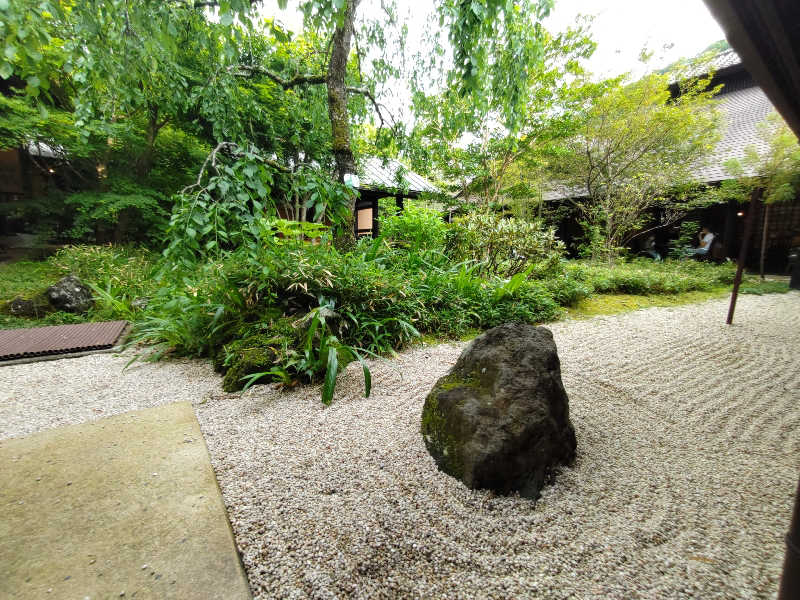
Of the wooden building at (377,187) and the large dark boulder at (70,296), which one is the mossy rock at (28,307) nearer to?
the large dark boulder at (70,296)

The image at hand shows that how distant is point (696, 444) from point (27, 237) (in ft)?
35.3

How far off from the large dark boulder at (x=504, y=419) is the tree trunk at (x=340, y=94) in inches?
105

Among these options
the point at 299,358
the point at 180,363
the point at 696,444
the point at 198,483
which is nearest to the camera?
the point at 198,483

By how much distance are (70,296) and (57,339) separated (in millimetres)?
1277

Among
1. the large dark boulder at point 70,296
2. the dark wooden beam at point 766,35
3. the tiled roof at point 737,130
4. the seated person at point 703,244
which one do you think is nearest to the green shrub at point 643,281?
A: the seated person at point 703,244

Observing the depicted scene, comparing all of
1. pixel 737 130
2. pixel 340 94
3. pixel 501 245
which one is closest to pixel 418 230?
pixel 501 245

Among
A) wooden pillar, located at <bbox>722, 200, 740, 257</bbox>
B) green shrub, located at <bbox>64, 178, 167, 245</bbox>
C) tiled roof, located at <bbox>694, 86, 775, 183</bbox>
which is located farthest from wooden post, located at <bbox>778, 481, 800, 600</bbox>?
wooden pillar, located at <bbox>722, 200, 740, 257</bbox>

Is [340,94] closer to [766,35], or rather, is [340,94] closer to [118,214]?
[766,35]

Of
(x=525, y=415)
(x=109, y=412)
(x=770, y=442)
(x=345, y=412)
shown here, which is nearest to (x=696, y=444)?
(x=770, y=442)

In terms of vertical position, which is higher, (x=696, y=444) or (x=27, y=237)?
(x=27, y=237)

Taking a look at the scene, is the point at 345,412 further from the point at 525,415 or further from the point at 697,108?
the point at 697,108

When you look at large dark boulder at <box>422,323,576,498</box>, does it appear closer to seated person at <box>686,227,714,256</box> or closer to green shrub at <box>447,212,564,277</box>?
green shrub at <box>447,212,564,277</box>

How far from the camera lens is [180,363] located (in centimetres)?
240

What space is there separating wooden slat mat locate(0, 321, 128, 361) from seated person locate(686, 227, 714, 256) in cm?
1155
